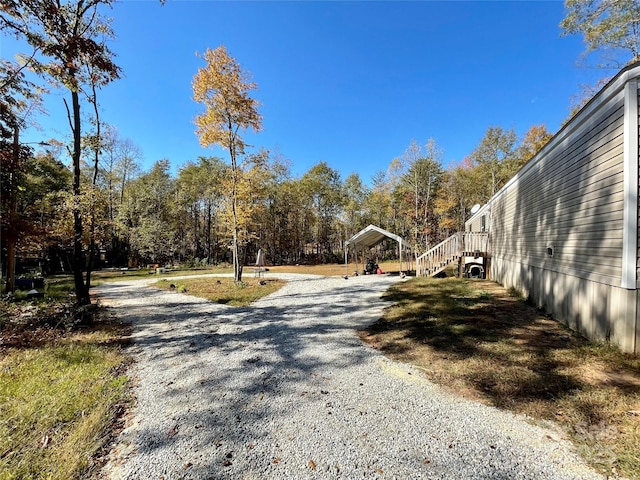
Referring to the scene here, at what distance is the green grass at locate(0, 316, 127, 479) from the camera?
7.41ft

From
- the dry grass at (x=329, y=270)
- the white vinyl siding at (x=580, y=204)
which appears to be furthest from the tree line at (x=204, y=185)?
the white vinyl siding at (x=580, y=204)

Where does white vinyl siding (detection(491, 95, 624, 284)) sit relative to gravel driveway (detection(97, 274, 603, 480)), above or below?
above

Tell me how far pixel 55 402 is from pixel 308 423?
2776 mm

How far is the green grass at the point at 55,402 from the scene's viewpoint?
2260 millimetres

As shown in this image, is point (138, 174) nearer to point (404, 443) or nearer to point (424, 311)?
point (424, 311)

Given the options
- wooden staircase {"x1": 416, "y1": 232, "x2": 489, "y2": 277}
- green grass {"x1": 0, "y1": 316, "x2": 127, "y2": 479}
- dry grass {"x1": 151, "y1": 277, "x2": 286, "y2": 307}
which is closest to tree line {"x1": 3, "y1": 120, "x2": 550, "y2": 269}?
dry grass {"x1": 151, "y1": 277, "x2": 286, "y2": 307}

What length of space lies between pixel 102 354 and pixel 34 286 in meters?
9.49

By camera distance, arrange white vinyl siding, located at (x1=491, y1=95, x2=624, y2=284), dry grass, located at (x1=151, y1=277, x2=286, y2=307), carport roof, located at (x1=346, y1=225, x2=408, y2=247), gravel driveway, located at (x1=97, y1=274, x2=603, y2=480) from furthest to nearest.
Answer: carport roof, located at (x1=346, y1=225, x2=408, y2=247), dry grass, located at (x1=151, y1=277, x2=286, y2=307), white vinyl siding, located at (x1=491, y1=95, x2=624, y2=284), gravel driveway, located at (x1=97, y1=274, x2=603, y2=480)

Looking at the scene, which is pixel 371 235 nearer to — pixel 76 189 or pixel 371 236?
pixel 371 236

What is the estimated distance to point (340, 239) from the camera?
32.1 metres

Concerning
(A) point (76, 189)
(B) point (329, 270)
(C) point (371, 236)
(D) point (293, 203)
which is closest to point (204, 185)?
(D) point (293, 203)

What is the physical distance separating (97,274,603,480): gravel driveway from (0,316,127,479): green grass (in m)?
0.27

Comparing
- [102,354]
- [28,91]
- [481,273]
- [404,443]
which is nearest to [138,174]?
[28,91]

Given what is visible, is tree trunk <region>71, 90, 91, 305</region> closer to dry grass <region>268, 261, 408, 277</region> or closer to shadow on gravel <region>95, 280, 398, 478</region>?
shadow on gravel <region>95, 280, 398, 478</region>
